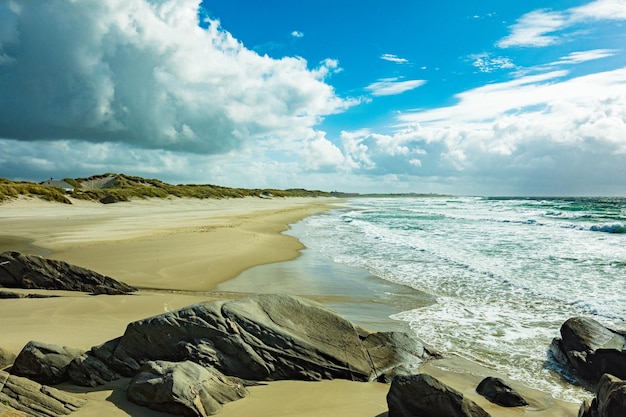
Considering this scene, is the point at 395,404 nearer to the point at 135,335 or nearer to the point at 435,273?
the point at 135,335

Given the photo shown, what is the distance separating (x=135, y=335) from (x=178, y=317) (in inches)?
24.2

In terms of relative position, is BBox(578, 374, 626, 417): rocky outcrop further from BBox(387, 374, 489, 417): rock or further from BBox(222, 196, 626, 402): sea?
BBox(222, 196, 626, 402): sea

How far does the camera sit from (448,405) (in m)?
4.55

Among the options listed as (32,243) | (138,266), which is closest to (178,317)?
(138,266)

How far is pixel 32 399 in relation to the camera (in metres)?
4.25

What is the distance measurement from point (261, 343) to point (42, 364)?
9.00 feet

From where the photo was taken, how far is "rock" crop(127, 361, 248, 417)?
14.6 ft

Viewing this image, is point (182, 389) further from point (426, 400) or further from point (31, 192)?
point (31, 192)

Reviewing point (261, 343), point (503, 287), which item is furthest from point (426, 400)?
point (503, 287)

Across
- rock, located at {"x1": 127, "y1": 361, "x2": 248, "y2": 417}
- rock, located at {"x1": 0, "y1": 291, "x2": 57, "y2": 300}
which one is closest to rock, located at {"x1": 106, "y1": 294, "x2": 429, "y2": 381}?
rock, located at {"x1": 127, "y1": 361, "x2": 248, "y2": 417}

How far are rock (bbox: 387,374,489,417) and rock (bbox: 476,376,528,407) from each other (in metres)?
0.90

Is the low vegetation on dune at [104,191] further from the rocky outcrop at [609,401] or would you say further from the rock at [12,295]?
the rocky outcrop at [609,401]

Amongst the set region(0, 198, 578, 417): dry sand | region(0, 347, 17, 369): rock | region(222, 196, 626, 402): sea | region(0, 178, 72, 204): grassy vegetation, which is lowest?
region(222, 196, 626, 402): sea

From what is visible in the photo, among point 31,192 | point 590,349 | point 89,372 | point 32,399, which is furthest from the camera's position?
point 31,192
